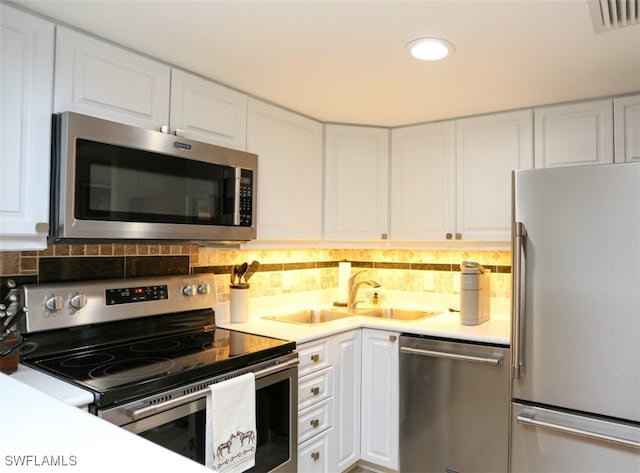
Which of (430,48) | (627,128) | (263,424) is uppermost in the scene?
(430,48)

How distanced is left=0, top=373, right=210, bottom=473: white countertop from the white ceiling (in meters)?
1.21

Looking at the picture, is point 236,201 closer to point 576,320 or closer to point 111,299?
point 111,299

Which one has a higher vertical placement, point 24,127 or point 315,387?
point 24,127

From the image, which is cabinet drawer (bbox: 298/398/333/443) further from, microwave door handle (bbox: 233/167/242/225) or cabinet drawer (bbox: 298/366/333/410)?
microwave door handle (bbox: 233/167/242/225)

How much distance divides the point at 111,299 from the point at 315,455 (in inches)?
46.9

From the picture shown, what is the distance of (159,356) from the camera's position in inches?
67.1

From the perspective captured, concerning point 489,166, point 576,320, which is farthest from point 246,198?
point 576,320

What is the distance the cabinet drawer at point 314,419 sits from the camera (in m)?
2.07

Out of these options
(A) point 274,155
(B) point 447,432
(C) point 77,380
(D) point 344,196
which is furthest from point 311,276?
(C) point 77,380

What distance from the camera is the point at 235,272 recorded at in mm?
2443

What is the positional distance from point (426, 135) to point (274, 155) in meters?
0.95

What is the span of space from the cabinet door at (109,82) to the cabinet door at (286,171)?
0.51 m

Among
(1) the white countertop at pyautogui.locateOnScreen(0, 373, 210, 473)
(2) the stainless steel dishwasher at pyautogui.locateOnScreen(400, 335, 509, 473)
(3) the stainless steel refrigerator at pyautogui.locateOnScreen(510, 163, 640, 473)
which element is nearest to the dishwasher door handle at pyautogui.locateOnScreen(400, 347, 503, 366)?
(2) the stainless steel dishwasher at pyautogui.locateOnScreen(400, 335, 509, 473)

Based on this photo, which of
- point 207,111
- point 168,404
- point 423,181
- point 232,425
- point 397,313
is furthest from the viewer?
point 397,313
